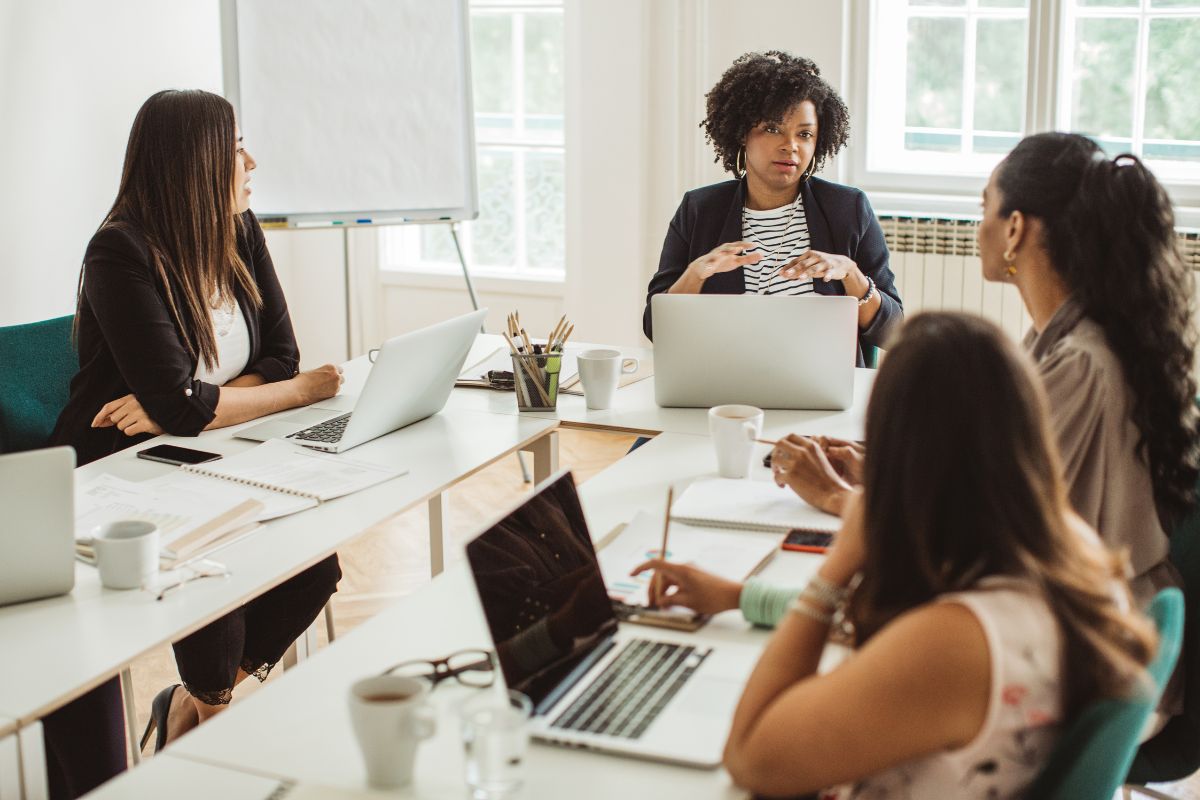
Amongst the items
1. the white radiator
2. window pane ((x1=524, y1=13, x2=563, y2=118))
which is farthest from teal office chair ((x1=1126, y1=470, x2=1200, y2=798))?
window pane ((x1=524, y1=13, x2=563, y2=118))

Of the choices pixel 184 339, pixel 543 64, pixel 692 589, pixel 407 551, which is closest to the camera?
pixel 692 589

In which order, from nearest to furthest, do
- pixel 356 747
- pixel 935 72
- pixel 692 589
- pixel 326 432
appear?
1. pixel 356 747
2. pixel 692 589
3. pixel 326 432
4. pixel 935 72

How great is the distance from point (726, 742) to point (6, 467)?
920 mm

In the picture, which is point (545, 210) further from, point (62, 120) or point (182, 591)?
point (182, 591)

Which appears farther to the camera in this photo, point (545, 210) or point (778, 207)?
point (545, 210)

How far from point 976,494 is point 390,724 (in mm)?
547

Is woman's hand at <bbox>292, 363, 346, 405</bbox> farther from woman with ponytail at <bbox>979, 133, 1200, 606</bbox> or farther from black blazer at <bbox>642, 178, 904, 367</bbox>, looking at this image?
woman with ponytail at <bbox>979, 133, 1200, 606</bbox>

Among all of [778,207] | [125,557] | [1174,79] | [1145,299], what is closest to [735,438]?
[1145,299]

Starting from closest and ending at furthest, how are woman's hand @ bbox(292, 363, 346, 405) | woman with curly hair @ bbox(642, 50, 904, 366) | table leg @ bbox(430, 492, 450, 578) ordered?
woman's hand @ bbox(292, 363, 346, 405)
table leg @ bbox(430, 492, 450, 578)
woman with curly hair @ bbox(642, 50, 904, 366)

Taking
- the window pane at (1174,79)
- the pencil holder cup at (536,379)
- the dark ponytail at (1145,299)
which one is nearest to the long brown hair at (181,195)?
the pencil holder cup at (536,379)

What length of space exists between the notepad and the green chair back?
1.41 meters

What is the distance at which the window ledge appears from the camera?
4828 millimetres

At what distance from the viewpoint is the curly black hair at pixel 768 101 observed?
2.88 m

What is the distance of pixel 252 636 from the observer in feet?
7.29
